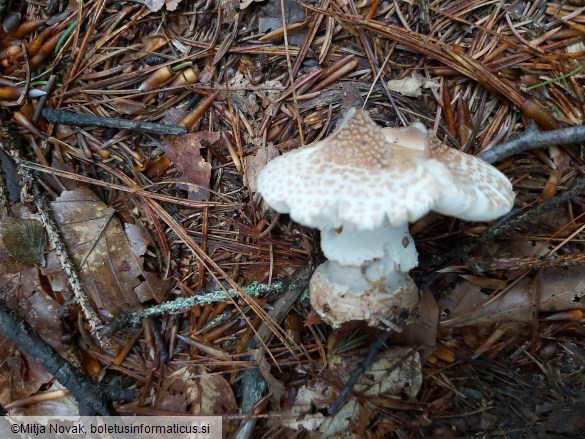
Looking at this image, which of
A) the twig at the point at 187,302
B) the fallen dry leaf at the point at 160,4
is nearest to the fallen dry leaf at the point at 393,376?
the twig at the point at 187,302

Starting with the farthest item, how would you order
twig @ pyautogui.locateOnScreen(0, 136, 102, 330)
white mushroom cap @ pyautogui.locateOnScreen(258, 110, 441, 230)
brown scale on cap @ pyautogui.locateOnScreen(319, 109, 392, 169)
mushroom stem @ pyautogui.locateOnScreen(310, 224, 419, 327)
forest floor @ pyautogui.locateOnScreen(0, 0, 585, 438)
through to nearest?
twig @ pyautogui.locateOnScreen(0, 136, 102, 330) < forest floor @ pyautogui.locateOnScreen(0, 0, 585, 438) < mushroom stem @ pyautogui.locateOnScreen(310, 224, 419, 327) < brown scale on cap @ pyautogui.locateOnScreen(319, 109, 392, 169) < white mushroom cap @ pyautogui.locateOnScreen(258, 110, 441, 230)

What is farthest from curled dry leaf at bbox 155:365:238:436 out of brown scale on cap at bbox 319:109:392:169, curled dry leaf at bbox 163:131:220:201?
brown scale on cap at bbox 319:109:392:169

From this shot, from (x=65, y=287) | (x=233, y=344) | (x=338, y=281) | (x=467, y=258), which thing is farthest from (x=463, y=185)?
(x=65, y=287)

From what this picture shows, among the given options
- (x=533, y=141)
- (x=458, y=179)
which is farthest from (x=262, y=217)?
(x=533, y=141)

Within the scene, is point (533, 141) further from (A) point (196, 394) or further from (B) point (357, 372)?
(A) point (196, 394)

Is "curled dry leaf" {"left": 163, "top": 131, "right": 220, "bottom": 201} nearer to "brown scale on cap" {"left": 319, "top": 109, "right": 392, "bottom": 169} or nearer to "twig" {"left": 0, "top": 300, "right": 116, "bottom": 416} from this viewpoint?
"brown scale on cap" {"left": 319, "top": 109, "right": 392, "bottom": 169}
